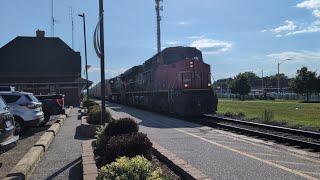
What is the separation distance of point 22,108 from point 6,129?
28.7 ft

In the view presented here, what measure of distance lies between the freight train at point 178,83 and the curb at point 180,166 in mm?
15646

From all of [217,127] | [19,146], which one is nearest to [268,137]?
[217,127]

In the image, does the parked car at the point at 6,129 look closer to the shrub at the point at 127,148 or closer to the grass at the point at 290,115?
the shrub at the point at 127,148

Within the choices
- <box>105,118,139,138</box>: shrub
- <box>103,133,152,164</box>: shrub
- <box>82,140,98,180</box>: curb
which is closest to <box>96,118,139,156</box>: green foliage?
<box>105,118,139,138</box>: shrub

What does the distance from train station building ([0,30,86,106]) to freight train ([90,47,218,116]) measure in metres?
25.1

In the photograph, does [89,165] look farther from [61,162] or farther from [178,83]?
[178,83]

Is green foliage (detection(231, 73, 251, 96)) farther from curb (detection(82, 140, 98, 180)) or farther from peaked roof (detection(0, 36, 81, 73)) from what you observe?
curb (detection(82, 140, 98, 180))

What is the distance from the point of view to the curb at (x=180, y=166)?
772 centimetres

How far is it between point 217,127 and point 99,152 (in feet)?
37.8

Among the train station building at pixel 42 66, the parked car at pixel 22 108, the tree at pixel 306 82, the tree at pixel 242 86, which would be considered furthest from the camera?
the tree at pixel 242 86

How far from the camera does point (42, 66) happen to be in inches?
2473

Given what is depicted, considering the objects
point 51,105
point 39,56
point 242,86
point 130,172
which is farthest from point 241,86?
point 130,172

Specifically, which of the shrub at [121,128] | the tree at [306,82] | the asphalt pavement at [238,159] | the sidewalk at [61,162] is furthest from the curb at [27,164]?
the tree at [306,82]

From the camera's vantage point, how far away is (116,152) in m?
8.52
